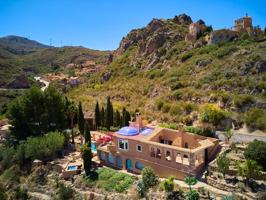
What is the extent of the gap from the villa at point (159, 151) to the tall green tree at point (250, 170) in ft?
13.2

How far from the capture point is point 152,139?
2800 cm

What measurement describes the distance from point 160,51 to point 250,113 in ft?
119

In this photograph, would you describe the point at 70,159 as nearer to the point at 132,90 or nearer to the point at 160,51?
the point at 132,90

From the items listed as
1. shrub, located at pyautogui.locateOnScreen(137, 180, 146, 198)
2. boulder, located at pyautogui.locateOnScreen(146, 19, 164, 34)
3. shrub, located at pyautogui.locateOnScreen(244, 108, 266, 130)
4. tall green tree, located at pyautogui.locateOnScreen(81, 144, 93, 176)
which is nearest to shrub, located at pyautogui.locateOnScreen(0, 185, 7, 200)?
tall green tree, located at pyautogui.locateOnScreen(81, 144, 93, 176)

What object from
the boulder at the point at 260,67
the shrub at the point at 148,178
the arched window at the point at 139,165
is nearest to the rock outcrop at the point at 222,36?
the boulder at the point at 260,67

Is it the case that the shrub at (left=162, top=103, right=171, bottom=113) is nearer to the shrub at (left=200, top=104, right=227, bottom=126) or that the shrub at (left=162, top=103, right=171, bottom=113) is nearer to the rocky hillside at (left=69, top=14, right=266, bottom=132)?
the rocky hillside at (left=69, top=14, right=266, bottom=132)

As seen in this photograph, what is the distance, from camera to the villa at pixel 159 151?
24.9m

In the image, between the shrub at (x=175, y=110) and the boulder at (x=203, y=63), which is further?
the boulder at (x=203, y=63)

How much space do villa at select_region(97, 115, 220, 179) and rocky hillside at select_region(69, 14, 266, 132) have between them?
4620 mm

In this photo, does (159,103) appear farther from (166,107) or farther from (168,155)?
(168,155)

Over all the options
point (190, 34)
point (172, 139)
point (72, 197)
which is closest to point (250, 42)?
point (190, 34)

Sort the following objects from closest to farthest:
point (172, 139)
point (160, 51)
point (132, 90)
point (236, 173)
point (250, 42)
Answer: point (236, 173)
point (172, 139)
point (250, 42)
point (132, 90)
point (160, 51)

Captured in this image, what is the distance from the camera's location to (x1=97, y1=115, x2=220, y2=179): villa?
24875 mm

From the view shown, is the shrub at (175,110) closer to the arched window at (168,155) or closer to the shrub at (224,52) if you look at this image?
the arched window at (168,155)
